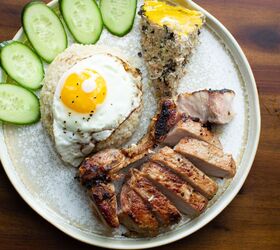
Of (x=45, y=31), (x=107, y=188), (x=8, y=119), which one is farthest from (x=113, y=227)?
(x=45, y=31)

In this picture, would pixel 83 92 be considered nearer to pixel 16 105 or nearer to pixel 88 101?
pixel 88 101

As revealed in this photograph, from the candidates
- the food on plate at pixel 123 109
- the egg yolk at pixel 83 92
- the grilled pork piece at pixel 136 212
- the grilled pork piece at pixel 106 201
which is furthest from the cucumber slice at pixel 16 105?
the grilled pork piece at pixel 136 212

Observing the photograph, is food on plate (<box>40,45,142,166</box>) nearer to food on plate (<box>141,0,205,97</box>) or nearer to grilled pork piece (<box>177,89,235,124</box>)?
food on plate (<box>141,0,205,97</box>)

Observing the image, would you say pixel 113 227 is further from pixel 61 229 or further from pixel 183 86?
pixel 183 86

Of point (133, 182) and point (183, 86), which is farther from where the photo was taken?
point (183, 86)

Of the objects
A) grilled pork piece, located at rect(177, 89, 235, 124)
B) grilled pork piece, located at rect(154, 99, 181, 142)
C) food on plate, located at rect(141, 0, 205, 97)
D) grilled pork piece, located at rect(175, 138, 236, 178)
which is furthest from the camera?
food on plate, located at rect(141, 0, 205, 97)

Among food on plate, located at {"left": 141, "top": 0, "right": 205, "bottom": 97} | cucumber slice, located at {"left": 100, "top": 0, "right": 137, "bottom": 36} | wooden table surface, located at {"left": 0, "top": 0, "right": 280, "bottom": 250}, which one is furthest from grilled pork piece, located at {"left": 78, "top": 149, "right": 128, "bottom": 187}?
cucumber slice, located at {"left": 100, "top": 0, "right": 137, "bottom": 36}

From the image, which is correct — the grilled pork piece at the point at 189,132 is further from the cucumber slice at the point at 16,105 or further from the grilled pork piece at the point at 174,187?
the cucumber slice at the point at 16,105
